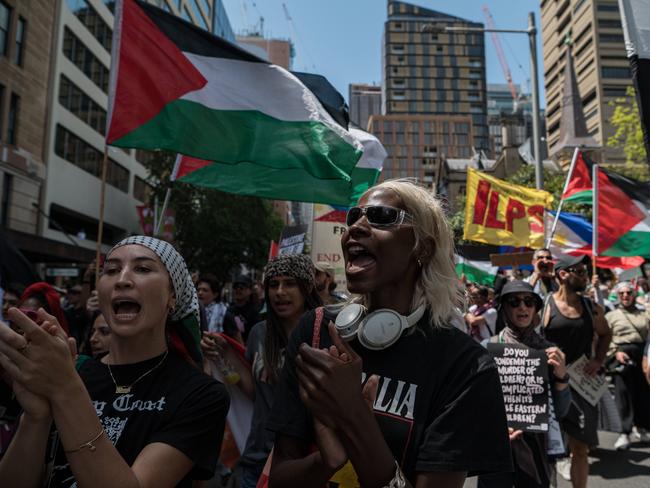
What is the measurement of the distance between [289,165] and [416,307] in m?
3.18

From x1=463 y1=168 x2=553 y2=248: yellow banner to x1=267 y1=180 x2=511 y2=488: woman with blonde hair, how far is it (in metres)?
8.38

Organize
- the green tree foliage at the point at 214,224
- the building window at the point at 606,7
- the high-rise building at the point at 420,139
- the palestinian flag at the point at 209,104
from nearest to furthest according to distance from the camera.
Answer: the palestinian flag at the point at 209,104
the green tree foliage at the point at 214,224
the building window at the point at 606,7
the high-rise building at the point at 420,139

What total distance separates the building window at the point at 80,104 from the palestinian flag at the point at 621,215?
2500cm

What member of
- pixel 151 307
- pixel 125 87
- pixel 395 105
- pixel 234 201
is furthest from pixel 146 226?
pixel 395 105

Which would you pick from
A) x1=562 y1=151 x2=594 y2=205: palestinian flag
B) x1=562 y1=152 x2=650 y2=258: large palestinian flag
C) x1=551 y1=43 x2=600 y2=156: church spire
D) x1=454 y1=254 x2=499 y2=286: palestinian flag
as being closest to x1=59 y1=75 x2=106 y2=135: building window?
x1=454 y1=254 x2=499 y2=286: palestinian flag

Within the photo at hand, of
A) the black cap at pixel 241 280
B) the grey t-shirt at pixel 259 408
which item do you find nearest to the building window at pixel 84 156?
the black cap at pixel 241 280

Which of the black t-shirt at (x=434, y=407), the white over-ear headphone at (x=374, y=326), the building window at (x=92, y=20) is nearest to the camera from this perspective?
the black t-shirt at (x=434, y=407)

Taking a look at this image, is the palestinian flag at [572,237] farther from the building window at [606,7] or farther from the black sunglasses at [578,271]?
the building window at [606,7]

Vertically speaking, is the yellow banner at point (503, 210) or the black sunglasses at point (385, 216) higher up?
the yellow banner at point (503, 210)

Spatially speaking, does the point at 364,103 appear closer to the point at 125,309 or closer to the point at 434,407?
the point at 125,309

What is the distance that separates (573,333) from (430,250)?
3672mm

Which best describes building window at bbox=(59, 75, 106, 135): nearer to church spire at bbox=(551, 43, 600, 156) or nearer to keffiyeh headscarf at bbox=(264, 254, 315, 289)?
keffiyeh headscarf at bbox=(264, 254, 315, 289)

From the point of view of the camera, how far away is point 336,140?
487 centimetres

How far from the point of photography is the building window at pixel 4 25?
21.0 metres
